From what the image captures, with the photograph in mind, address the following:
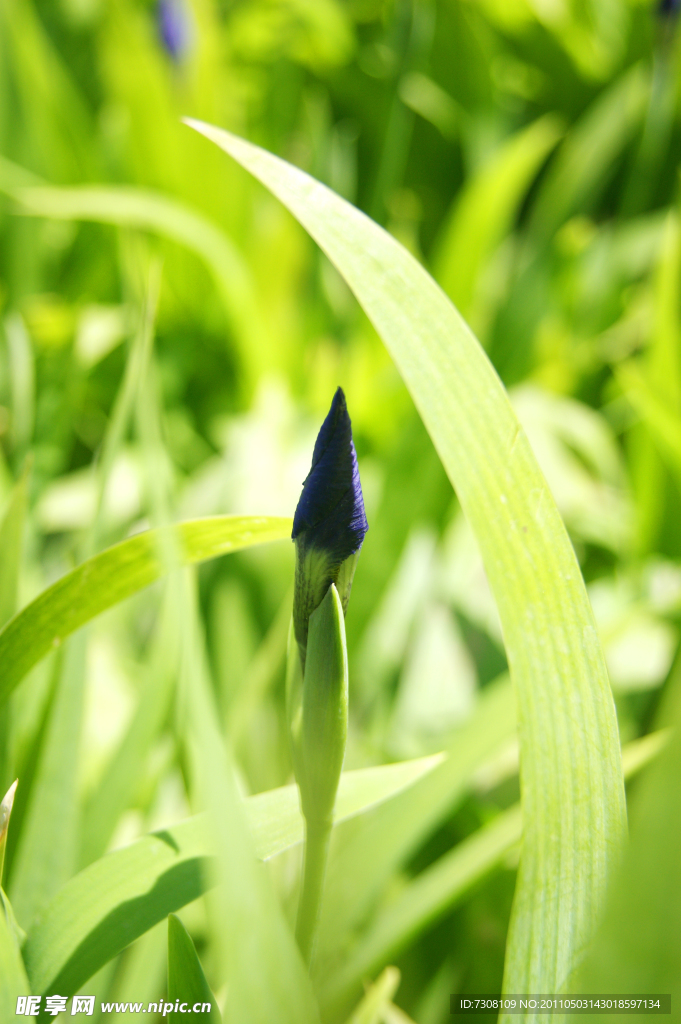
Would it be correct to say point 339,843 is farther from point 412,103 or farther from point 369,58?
point 369,58

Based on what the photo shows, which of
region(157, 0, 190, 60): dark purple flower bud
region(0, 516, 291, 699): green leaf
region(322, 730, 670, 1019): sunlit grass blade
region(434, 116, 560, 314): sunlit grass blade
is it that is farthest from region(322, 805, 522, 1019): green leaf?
region(157, 0, 190, 60): dark purple flower bud

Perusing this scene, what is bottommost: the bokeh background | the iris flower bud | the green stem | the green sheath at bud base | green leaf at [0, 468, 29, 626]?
the green stem

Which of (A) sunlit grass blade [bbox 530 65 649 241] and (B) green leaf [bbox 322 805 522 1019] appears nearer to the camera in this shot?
(B) green leaf [bbox 322 805 522 1019]

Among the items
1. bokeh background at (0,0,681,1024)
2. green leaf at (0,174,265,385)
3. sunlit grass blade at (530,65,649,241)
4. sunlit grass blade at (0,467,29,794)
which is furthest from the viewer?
sunlit grass blade at (530,65,649,241)

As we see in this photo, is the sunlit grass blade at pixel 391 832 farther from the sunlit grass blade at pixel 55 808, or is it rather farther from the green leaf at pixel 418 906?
the sunlit grass blade at pixel 55 808

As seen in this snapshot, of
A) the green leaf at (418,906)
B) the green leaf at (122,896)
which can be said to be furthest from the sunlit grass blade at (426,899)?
the green leaf at (122,896)

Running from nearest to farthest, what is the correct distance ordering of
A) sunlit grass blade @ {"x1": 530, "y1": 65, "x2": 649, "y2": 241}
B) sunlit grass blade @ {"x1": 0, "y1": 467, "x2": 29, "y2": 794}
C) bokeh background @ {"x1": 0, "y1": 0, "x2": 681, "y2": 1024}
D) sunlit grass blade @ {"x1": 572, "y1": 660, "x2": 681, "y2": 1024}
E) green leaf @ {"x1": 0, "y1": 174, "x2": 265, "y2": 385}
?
sunlit grass blade @ {"x1": 572, "y1": 660, "x2": 681, "y2": 1024} < sunlit grass blade @ {"x1": 0, "y1": 467, "x2": 29, "y2": 794} < bokeh background @ {"x1": 0, "y1": 0, "x2": 681, "y2": 1024} < green leaf @ {"x1": 0, "y1": 174, "x2": 265, "y2": 385} < sunlit grass blade @ {"x1": 530, "y1": 65, "x2": 649, "y2": 241}

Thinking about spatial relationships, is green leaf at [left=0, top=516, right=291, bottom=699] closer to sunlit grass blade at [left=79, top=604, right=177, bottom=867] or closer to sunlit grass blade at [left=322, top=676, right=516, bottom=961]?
sunlit grass blade at [left=79, top=604, right=177, bottom=867]

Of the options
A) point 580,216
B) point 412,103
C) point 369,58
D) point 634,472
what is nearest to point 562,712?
point 634,472

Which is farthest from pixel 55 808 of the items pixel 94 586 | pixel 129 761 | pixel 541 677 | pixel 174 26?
pixel 174 26
